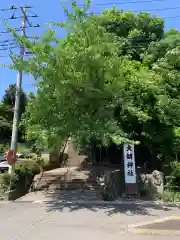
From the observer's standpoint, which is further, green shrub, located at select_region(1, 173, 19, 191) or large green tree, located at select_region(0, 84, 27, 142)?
large green tree, located at select_region(0, 84, 27, 142)

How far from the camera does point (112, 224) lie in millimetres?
12297

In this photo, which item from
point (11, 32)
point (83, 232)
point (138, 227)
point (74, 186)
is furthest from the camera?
point (74, 186)

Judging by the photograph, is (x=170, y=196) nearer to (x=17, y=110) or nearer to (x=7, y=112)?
(x=17, y=110)

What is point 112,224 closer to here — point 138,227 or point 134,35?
point 138,227

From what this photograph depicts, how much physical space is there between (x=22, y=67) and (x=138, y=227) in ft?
32.1

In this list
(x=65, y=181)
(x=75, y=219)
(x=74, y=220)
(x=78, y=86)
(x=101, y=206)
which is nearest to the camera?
(x=74, y=220)

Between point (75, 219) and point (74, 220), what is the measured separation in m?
0.20

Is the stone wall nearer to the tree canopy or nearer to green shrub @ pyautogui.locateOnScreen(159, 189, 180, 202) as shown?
green shrub @ pyautogui.locateOnScreen(159, 189, 180, 202)

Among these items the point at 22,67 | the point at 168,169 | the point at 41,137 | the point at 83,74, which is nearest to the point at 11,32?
the point at 22,67

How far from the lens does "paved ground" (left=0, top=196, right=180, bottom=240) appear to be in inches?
419

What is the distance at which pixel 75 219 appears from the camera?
13.1 m

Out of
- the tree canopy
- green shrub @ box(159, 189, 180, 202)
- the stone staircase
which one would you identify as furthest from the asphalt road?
the stone staircase

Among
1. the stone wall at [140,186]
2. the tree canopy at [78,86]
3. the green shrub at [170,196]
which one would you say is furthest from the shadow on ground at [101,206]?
the tree canopy at [78,86]

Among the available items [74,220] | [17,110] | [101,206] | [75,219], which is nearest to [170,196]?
[101,206]
